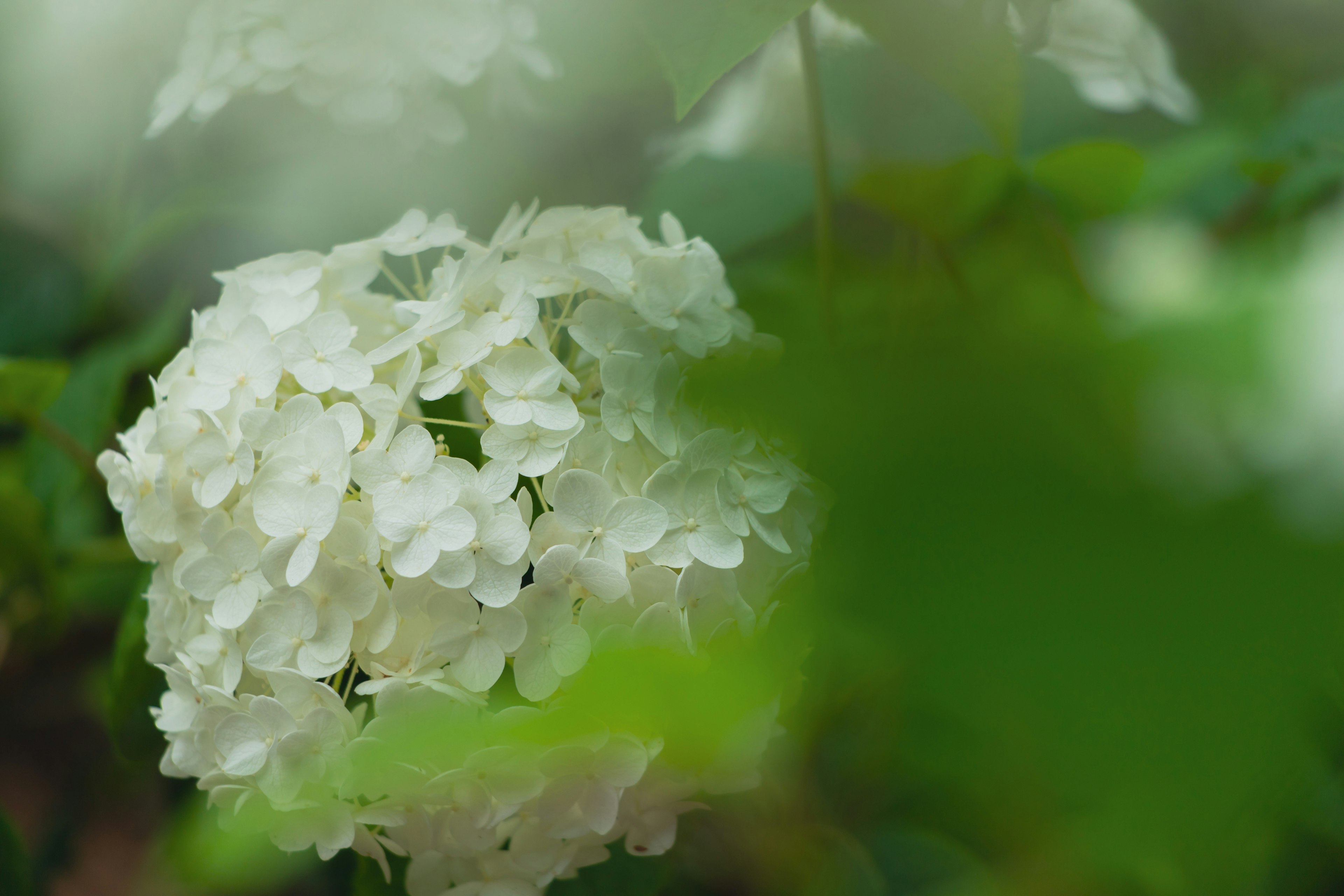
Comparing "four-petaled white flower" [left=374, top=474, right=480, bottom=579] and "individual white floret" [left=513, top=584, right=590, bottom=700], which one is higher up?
"four-petaled white flower" [left=374, top=474, right=480, bottom=579]

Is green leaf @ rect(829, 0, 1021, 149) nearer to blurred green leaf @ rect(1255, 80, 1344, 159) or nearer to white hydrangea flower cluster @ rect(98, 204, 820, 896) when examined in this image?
white hydrangea flower cluster @ rect(98, 204, 820, 896)

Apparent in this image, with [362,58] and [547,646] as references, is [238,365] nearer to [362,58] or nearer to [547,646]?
[547,646]

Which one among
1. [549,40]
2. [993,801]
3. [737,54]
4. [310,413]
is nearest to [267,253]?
[549,40]

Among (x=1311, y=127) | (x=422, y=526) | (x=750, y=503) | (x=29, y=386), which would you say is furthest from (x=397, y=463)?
(x=1311, y=127)

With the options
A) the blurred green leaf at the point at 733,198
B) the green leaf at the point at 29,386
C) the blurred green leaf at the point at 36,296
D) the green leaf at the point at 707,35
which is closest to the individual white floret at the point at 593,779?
the green leaf at the point at 707,35

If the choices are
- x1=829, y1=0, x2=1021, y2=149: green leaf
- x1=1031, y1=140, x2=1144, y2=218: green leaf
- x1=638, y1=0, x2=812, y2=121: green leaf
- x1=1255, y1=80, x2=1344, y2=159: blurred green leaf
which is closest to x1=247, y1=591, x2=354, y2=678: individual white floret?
x1=638, y1=0, x2=812, y2=121: green leaf
